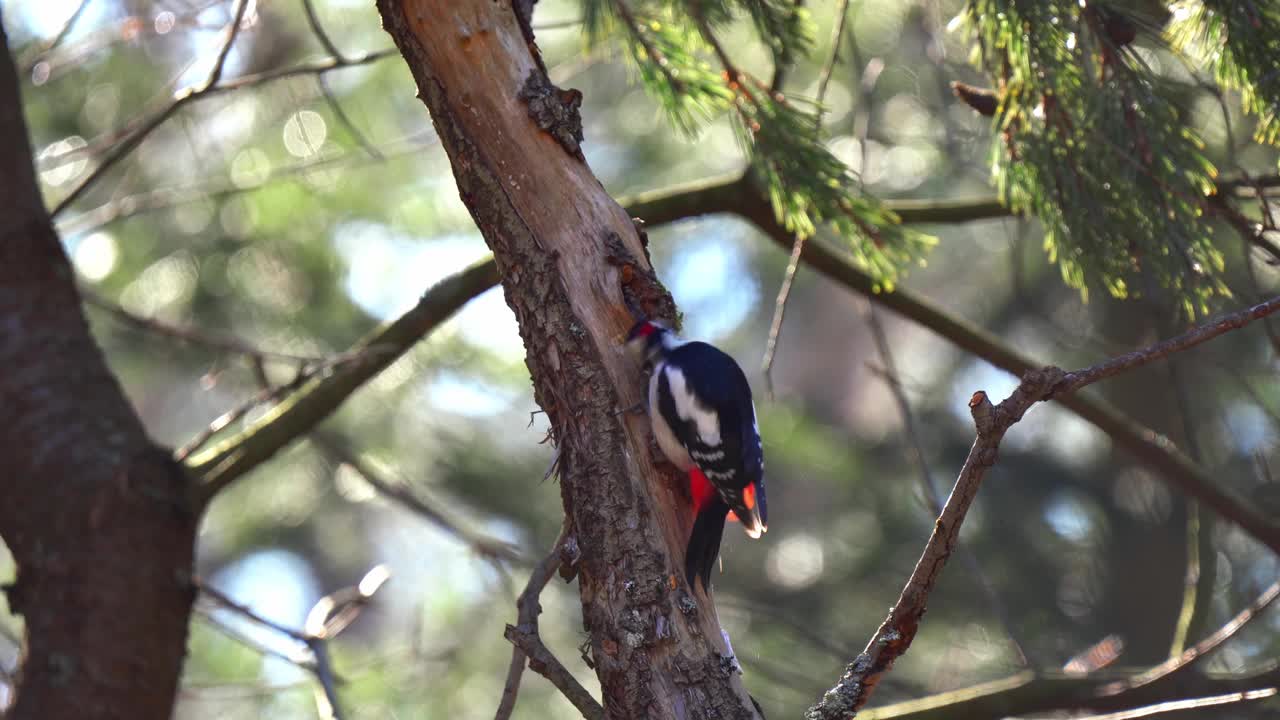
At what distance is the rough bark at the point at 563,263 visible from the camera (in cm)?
184

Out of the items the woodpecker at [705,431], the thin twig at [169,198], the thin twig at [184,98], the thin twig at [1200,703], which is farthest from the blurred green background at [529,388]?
the thin twig at [1200,703]

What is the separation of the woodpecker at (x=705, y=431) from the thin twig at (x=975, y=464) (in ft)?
0.99

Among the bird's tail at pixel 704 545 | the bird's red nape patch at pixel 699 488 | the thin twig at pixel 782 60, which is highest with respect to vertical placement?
the thin twig at pixel 782 60

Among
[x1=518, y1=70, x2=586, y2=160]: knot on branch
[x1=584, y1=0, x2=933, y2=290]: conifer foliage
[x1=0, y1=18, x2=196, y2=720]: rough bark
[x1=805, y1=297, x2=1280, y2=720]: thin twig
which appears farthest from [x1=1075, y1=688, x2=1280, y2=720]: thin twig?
[x1=0, y1=18, x2=196, y2=720]: rough bark

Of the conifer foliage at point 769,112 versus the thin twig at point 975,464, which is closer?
the thin twig at point 975,464

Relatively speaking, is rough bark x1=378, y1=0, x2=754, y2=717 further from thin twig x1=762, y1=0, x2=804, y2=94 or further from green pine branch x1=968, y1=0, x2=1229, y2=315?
green pine branch x1=968, y1=0, x2=1229, y2=315

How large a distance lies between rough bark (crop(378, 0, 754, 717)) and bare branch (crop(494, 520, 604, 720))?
67mm

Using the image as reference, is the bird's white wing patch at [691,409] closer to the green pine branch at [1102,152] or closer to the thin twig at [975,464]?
the thin twig at [975,464]

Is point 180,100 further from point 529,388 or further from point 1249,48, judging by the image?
point 529,388

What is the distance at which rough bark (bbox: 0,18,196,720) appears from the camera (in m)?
2.23

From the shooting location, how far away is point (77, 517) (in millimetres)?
2291

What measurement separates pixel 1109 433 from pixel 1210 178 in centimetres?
71

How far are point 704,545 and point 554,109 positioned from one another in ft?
2.53

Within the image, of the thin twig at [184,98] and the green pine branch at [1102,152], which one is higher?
the green pine branch at [1102,152]
